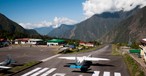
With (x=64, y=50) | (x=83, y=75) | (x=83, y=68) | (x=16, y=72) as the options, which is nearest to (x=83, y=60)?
(x=83, y=68)

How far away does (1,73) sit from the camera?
46031 millimetres

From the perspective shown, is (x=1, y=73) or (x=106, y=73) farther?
(x=106, y=73)

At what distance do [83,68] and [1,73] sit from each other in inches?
666

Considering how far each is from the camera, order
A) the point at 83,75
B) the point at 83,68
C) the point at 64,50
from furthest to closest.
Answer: the point at 64,50 → the point at 83,68 → the point at 83,75

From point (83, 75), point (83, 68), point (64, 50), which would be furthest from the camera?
point (64, 50)

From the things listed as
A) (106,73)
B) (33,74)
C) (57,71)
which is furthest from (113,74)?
(33,74)

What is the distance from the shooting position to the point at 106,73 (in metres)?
49.1

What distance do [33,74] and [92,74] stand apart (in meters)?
12.1

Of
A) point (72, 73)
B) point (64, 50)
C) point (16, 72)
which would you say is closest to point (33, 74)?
point (16, 72)

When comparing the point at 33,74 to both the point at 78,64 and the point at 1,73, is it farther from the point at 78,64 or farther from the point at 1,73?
the point at 78,64

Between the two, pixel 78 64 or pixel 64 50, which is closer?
pixel 78 64

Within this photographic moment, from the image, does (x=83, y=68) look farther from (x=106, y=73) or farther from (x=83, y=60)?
(x=106, y=73)

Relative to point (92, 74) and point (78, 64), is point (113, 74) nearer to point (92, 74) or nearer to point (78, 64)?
point (92, 74)

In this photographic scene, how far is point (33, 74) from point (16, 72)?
3.88 meters
